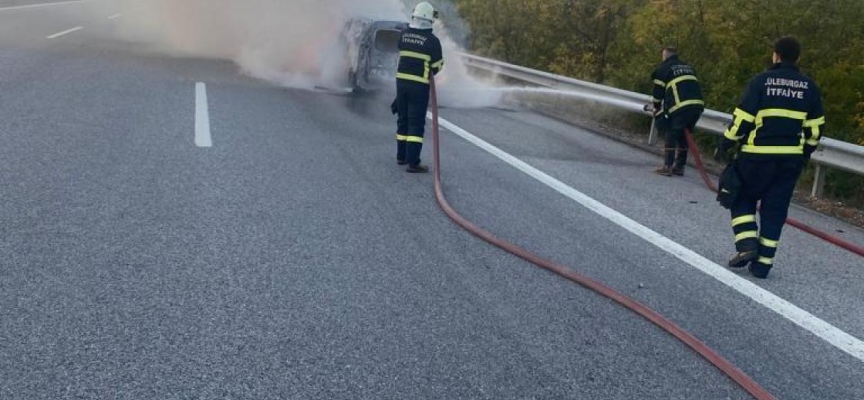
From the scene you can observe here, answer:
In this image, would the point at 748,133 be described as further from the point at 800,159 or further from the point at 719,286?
the point at 719,286

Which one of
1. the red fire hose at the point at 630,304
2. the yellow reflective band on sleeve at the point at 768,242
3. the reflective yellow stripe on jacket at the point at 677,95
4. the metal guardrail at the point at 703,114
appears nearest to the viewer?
the red fire hose at the point at 630,304

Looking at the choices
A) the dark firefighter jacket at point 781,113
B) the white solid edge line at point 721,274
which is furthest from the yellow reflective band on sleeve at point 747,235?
the dark firefighter jacket at point 781,113

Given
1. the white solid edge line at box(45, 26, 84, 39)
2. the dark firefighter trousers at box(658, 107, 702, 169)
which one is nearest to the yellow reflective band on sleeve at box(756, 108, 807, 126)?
the dark firefighter trousers at box(658, 107, 702, 169)

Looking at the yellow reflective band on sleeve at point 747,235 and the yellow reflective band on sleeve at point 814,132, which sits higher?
the yellow reflective band on sleeve at point 814,132

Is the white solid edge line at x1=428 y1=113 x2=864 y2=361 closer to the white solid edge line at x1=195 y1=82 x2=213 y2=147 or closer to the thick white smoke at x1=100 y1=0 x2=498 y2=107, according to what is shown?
the white solid edge line at x1=195 y1=82 x2=213 y2=147

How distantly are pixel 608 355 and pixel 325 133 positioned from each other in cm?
642

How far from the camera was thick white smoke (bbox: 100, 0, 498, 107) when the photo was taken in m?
14.7

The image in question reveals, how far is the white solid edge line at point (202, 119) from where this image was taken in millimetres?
8529

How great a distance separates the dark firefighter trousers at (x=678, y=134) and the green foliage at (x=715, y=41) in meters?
1.91

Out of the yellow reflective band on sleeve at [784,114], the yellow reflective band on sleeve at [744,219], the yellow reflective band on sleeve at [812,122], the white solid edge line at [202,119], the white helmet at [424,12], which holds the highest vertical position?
the white helmet at [424,12]

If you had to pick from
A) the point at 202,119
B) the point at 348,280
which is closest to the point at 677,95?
the point at 348,280

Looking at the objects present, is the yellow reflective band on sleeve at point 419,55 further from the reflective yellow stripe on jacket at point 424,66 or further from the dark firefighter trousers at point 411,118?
the dark firefighter trousers at point 411,118

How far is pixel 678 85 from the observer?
29.7ft

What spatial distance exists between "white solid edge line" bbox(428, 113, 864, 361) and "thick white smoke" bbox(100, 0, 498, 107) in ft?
20.5
